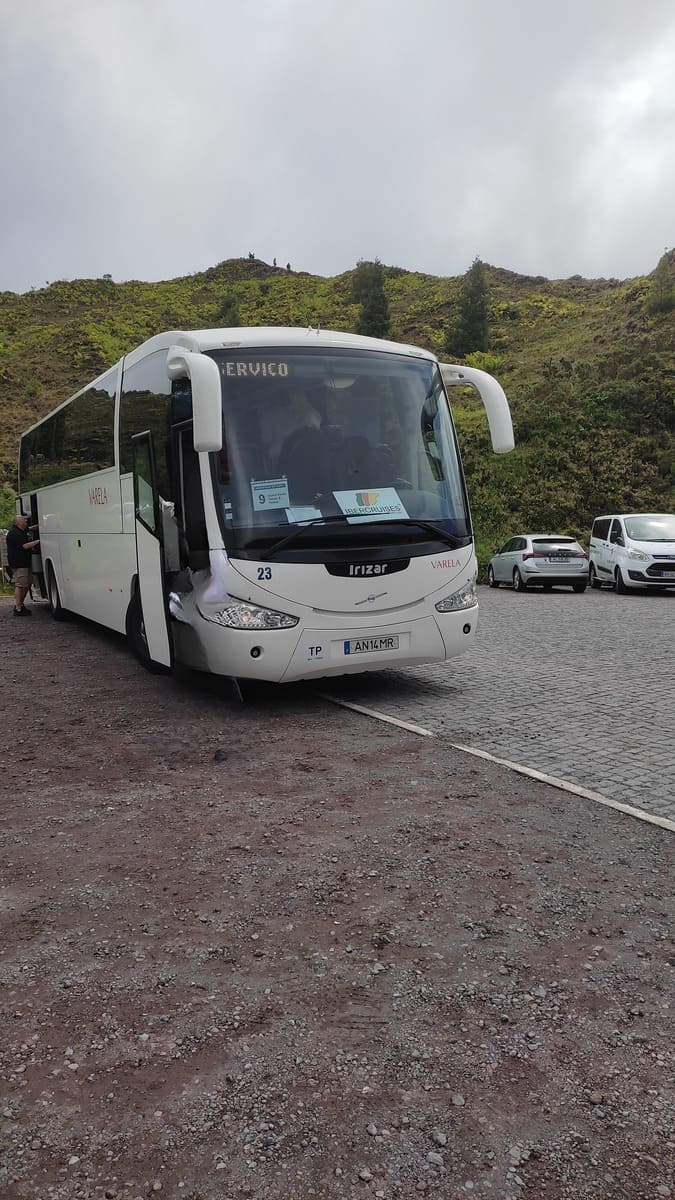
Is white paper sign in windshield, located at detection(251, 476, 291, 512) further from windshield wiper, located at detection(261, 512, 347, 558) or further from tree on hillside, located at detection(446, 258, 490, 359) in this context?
tree on hillside, located at detection(446, 258, 490, 359)

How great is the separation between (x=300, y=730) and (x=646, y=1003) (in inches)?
171

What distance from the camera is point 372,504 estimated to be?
788 centimetres

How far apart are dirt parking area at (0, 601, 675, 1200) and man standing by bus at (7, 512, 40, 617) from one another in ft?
37.0

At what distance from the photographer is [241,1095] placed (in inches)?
101

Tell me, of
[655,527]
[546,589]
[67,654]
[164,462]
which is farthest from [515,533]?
[164,462]

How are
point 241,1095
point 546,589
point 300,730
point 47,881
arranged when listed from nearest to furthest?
point 241,1095, point 47,881, point 300,730, point 546,589

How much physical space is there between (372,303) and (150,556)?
63.0 meters

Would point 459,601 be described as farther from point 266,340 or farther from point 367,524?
point 266,340

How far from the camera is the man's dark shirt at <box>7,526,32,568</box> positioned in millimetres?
16250

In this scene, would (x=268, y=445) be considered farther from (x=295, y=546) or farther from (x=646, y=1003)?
(x=646, y=1003)

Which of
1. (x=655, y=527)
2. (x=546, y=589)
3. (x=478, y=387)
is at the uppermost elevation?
(x=478, y=387)

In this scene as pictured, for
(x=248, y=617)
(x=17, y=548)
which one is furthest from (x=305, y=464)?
(x=17, y=548)

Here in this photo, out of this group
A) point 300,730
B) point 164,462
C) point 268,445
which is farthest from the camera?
point 164,462

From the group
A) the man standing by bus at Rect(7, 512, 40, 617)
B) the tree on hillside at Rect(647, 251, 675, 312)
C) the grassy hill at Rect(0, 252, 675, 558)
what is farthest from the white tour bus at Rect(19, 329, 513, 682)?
the tree on hillside at Rect(647, 251, 675, 312)
